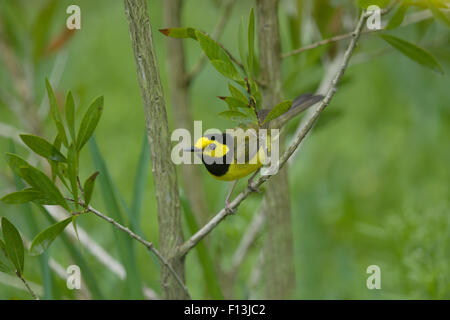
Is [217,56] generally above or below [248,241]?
above

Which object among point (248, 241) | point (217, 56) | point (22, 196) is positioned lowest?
point (248, 241)

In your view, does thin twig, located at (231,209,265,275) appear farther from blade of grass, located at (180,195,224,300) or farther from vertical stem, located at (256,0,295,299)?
blade of grass, located at (180,195,224,300)

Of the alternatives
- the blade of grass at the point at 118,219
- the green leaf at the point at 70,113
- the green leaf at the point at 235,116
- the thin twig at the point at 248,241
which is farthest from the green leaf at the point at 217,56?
the thin twig at the point at 248,241

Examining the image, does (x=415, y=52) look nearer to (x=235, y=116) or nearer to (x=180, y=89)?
(x=235, y=116)

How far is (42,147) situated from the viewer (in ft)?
1.83

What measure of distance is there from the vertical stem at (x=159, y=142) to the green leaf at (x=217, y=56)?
78mm

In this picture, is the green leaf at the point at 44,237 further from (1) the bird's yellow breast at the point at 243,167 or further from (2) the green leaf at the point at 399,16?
(2) the green leaf at the point at 399,16

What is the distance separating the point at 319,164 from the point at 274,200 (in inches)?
46.5

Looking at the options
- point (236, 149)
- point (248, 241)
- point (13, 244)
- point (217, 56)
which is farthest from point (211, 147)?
point (248, 241)

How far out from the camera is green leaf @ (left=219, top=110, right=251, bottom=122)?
1.79 feet

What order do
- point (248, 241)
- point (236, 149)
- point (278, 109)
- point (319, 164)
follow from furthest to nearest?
point (319, 164), point (248, 241), point (236, 149), point (278, 109)

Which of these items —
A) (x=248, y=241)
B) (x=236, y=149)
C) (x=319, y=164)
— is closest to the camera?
(x=236, y=149)
